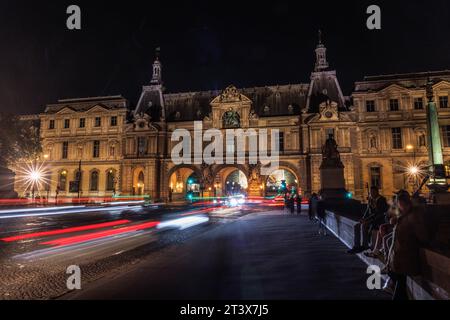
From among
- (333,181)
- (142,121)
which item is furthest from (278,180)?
(333,181)

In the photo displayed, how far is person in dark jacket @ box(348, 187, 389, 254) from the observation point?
7041mm

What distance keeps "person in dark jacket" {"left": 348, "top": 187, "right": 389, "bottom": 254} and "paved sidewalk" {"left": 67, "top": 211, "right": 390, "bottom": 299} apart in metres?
0.39

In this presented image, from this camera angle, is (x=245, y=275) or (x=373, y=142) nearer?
(x=245, y=275)

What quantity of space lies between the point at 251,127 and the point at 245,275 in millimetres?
38558

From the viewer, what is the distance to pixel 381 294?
489 cm

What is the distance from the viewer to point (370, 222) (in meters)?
7.08

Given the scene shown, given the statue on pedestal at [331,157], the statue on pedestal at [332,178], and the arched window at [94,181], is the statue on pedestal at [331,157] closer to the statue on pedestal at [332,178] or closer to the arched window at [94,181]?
the statue on pedestal at [332,178]

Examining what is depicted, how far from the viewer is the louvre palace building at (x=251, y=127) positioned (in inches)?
1532

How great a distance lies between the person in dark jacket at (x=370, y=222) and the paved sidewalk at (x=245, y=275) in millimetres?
391

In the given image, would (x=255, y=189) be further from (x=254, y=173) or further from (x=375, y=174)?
(x=375, y=174)

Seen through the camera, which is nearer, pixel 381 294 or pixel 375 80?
pixel 381 294
